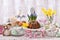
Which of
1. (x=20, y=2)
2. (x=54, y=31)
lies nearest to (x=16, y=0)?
(x=20, y=2)

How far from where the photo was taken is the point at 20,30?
1542 mm

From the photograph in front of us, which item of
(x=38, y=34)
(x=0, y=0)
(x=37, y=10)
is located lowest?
(x=38, y=34)

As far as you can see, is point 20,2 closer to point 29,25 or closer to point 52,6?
point 52,6

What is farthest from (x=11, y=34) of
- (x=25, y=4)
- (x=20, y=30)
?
(x=25, y=4)

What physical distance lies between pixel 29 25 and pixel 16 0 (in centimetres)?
84

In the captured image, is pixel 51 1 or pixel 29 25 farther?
pixel 51 1

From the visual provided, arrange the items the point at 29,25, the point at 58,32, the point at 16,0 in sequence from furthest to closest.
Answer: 1. the point at 16,0
2. the point at 29,25
3. the point at 58,32

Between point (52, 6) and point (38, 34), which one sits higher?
point (52, 6)

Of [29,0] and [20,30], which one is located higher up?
[29,0]

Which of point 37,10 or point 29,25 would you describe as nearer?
point 29,25

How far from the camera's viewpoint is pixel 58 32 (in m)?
1.53

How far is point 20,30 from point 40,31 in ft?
0.55

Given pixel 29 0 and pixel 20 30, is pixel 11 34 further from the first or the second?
pixel 29 0

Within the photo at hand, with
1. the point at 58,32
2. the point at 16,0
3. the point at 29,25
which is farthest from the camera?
the point at 16,0
